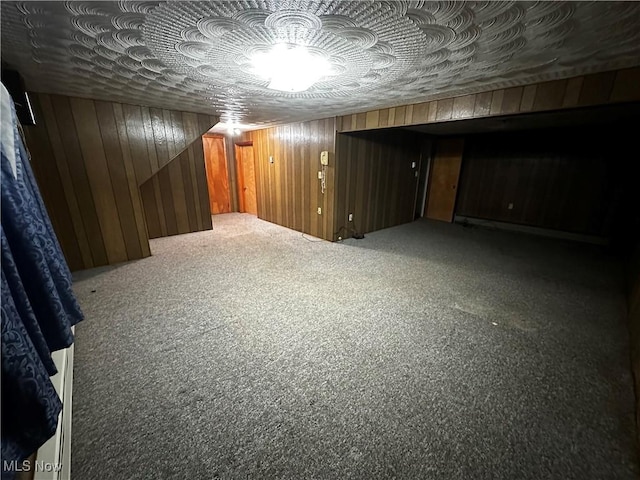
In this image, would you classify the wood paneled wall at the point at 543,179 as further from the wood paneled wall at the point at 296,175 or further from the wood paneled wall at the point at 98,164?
the wood paneled wall at the point at 98,164

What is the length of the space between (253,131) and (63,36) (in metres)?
4.52

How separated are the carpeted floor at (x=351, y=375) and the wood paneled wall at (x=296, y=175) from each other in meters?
1.70

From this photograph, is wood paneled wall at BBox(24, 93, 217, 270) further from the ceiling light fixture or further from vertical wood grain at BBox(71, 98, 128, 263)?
the ceiling light fixture

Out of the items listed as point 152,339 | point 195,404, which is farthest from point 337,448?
point 152,339

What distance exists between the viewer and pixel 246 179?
6.72 metres

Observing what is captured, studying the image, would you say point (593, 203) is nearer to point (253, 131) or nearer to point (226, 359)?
point (226, 359)

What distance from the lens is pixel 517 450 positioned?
49.8 inches

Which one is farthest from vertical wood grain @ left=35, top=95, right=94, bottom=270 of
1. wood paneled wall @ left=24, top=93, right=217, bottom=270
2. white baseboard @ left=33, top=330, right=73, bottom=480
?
white baseboard @ left=33, top=330, right=73, bottom=480

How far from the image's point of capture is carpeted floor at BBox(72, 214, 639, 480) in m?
1.23

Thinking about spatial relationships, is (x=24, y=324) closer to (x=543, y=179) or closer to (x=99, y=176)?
(x=99, y=176)

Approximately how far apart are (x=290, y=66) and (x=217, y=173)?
5.35 metres

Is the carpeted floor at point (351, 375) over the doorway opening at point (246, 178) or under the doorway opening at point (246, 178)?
under

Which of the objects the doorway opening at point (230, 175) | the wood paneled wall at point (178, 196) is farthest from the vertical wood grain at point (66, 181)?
the doorway opening at point (230, 175)

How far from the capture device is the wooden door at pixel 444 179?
5.95 m
